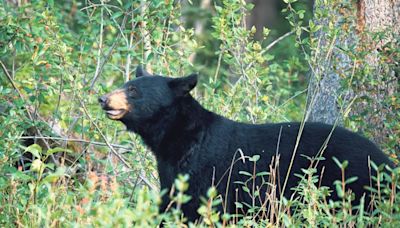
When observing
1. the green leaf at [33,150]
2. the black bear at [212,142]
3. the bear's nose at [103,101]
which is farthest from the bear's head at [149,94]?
the green leaf at [33,150]

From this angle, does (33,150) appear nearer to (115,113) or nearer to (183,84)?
(115,113)

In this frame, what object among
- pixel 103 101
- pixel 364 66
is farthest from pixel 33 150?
pixel 364 66

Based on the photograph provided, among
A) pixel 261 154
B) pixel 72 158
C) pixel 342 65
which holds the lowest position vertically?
pixel 72 158

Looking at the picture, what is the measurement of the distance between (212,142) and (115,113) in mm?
728

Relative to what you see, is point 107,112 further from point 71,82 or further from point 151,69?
point 151,69

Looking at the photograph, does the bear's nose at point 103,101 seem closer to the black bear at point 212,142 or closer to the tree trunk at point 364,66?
the black bear at point 212,142

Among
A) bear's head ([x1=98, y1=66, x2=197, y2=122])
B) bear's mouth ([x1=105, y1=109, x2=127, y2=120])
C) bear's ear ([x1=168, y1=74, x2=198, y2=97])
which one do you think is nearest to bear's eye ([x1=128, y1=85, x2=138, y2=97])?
bear's head ([x1=98, y1=66, x2=197, y2=122])

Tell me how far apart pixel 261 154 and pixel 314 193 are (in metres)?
1.23

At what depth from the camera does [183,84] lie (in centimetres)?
692

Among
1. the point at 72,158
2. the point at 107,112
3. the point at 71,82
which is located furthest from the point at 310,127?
the point at 72,158

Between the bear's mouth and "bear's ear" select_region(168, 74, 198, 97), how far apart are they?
0.41 m

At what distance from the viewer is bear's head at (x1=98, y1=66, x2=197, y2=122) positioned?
6891 mm

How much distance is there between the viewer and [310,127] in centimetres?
695

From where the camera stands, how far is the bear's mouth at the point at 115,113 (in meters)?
6.75
